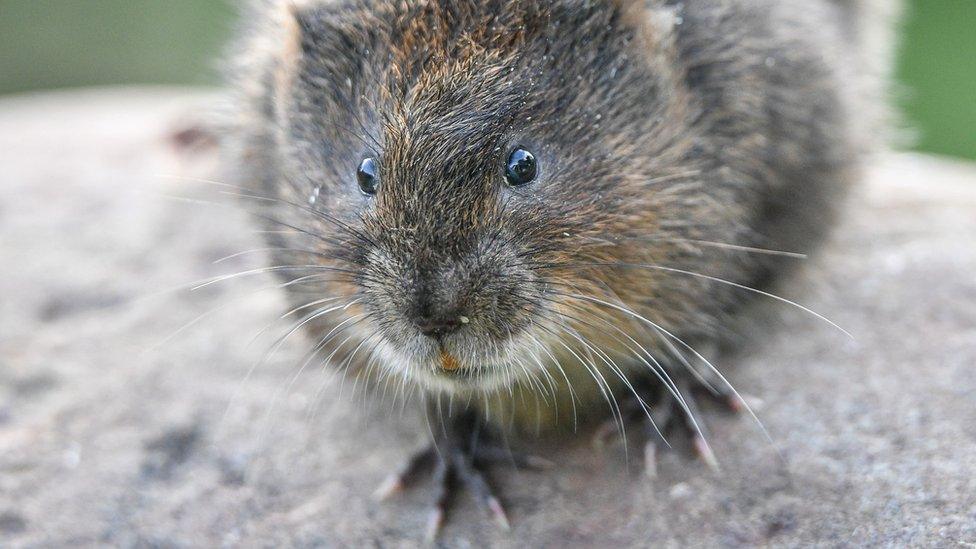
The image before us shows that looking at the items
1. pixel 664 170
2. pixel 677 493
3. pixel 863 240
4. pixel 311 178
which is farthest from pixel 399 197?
pixel 863 240

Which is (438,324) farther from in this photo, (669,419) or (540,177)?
(669,419)

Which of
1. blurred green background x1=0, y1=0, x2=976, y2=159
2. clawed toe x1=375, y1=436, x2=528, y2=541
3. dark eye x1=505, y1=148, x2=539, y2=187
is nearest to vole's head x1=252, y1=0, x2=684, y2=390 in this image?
dark eye x1=505, y1=148, x2=539, y2=187

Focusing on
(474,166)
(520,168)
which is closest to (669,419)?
(520,168)

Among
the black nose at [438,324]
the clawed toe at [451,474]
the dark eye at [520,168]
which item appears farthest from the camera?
the clawed toe at [451,474]

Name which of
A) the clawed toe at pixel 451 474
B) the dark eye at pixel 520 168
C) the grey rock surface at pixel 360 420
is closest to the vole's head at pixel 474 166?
the dark eye at pixel 520 168

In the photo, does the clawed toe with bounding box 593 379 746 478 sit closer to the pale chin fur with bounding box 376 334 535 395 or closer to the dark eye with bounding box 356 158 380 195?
the pale chin fur with bounding box 376 334 535 395

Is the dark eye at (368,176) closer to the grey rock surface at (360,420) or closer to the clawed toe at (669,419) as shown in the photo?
the grey rock surface at (360,420)
